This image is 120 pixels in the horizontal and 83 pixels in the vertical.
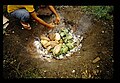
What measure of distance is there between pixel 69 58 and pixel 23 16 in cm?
79

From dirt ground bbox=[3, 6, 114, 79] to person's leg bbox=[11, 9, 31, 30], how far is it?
64 millimetres

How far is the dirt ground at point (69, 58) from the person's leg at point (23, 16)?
6cm

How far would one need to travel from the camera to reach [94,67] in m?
3.68

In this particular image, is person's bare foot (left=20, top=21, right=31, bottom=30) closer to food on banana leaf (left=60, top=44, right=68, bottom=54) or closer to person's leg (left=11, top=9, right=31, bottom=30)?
person's leg (left=11, top=9, right=31, bottom=30)

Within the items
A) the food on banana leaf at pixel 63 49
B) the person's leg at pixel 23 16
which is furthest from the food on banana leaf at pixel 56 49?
the person's leg at pixel 23 16

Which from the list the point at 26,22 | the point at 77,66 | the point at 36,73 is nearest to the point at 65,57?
the point at 77,66

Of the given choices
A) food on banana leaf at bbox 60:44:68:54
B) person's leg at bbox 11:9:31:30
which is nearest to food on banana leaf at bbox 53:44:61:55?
food on banana leaf at bbox 60:44:68:54

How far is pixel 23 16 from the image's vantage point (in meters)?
3.70

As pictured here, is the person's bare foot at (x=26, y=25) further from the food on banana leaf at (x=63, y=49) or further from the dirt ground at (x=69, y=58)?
the food on banana leaf at (x=63, y=49)

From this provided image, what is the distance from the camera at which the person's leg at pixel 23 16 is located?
3684mm

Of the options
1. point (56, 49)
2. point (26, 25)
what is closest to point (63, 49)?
point (56, 49)

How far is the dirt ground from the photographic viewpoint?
3.68 meters

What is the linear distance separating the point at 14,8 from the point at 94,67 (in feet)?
4.11
